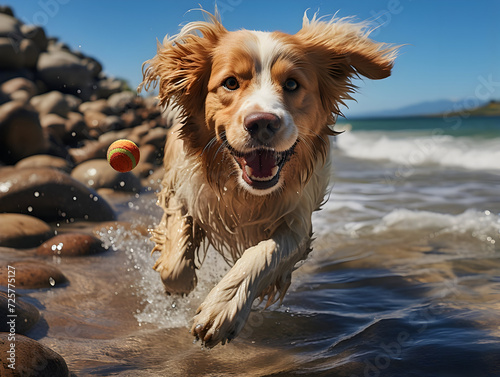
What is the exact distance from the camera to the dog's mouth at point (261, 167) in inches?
124

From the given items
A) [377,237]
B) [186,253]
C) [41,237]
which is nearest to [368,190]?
[377,237]

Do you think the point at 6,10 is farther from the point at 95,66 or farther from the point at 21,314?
the point at 21,314

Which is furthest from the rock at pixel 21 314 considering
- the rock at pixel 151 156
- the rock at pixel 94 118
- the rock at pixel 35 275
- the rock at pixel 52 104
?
the rock at pixel 94 118

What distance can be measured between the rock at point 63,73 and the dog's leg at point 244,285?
51.7 ft

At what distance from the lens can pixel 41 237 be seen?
522 cm

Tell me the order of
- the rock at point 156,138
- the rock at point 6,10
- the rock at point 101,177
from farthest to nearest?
the rock at point 6,10, the rock at point 156,138, the rock at point 101,177

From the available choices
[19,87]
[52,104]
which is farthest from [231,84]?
[19,87]

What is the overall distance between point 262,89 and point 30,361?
5.72ft

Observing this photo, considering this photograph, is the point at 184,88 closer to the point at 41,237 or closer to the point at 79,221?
the point at 41,237

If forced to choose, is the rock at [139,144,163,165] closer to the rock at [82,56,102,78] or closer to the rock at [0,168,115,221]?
the rock at [0,168,115,221]

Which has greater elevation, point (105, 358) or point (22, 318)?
point (22, 318)

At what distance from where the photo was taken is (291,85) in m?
3.18

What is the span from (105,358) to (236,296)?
0.81 m

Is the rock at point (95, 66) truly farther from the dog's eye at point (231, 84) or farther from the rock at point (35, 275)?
the dog's eye at point (231, 84)
